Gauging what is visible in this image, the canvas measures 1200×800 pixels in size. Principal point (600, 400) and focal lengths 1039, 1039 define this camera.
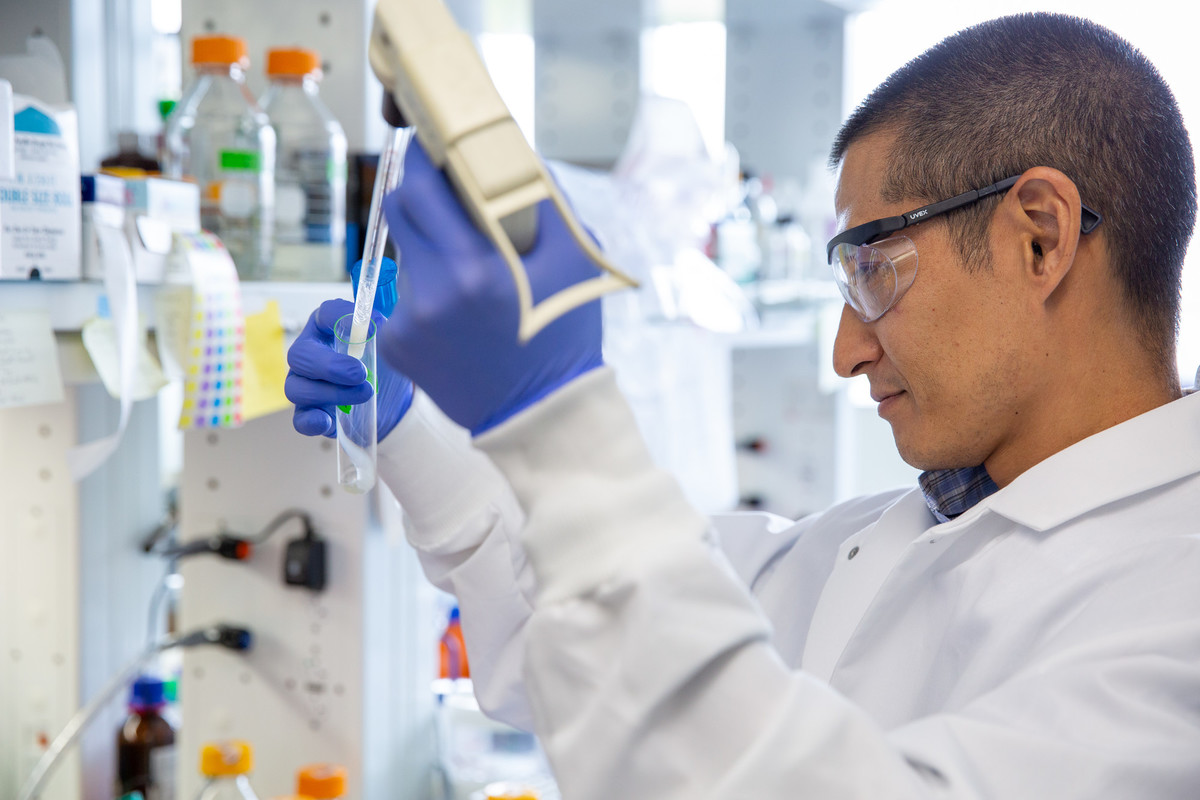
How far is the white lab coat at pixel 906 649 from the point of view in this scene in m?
0.60

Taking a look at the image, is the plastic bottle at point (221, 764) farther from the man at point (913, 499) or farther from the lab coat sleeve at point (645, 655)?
the lab coat sleeve at point (645, 655)

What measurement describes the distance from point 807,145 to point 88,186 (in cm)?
177

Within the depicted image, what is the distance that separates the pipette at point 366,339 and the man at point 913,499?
25 mm

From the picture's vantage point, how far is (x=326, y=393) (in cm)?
91

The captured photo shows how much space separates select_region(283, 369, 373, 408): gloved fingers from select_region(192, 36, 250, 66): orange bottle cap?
0.46 meters

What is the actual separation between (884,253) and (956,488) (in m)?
0.29

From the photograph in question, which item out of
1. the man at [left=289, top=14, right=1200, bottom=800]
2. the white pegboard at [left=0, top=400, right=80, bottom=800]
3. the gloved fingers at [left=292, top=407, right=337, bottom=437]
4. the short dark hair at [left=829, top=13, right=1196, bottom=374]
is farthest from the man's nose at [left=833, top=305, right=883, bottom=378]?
the white pegboard at [left=0, top=400, right=80, bottom=800]

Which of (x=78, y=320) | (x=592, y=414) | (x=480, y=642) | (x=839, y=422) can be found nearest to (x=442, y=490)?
(x=480, y=642)

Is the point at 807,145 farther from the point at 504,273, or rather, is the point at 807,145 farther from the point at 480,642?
the point at 504,273

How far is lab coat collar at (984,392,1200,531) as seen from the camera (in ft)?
2.89

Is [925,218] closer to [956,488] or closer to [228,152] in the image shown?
[956,488]

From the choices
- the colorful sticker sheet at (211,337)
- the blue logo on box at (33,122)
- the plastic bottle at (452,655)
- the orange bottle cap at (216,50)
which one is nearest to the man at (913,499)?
the colorful sticker sheet at (211,337)

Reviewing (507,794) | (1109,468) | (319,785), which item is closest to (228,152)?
(319,785)

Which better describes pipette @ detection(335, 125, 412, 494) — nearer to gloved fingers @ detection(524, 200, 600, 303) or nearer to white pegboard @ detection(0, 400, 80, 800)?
gloved fingers @ detection(524, 200, 600, 303)
